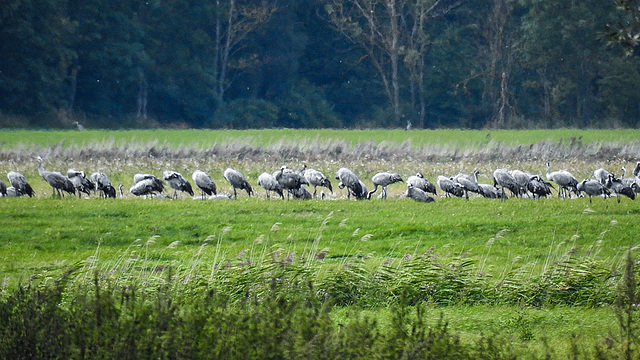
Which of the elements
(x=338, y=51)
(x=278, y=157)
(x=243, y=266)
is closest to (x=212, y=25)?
(x=338, y=51)

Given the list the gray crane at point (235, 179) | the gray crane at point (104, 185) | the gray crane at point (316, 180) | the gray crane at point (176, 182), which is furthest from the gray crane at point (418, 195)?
the gray crane at point (104, 185)

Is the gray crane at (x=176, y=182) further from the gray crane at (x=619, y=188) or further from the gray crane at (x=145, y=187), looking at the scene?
the gray crane at (x=619, y=188)

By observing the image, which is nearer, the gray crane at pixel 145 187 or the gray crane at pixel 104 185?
the gray crane at pixel 145 187

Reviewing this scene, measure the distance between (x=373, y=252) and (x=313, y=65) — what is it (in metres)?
66.0

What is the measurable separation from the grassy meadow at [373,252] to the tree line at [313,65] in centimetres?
3081

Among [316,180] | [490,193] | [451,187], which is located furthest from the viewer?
[490,193]

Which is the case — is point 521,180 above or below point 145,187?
above

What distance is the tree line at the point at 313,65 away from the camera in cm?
5969

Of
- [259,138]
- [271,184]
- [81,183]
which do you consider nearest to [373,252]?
[271,184]

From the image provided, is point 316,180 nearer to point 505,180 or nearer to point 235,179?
point 235,179

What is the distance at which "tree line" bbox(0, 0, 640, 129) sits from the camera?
59688 millimetres

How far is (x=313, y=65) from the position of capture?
7812 cm

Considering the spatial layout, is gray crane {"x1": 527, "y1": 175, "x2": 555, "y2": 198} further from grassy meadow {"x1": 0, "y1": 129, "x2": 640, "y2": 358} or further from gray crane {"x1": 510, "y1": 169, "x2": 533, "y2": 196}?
grassy meadow {"x1": 0, "y1": 129, "x2": 640, "y2": 358}

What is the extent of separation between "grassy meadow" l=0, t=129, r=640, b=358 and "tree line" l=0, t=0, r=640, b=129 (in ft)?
101
